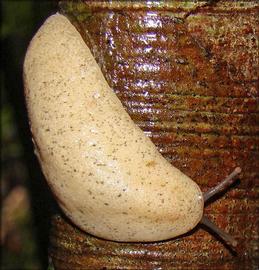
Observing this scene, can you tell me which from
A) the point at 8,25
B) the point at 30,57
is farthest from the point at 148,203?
the point at 8,25

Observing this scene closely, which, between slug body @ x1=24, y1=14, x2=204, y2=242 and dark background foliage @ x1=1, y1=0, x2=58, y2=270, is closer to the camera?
slug body @ x1=24, y1=14, x2=204, y2=242

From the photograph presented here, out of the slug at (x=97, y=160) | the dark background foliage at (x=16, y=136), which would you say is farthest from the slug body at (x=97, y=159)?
the dark background foliage at (x=16, y=136)

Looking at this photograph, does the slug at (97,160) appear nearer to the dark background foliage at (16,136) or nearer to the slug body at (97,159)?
the slug body at (97,159)

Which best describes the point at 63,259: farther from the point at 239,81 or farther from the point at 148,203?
the point at 239,81

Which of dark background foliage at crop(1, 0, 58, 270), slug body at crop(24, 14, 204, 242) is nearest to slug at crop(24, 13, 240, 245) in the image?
slug body at crop(24, 14, 204, 242)

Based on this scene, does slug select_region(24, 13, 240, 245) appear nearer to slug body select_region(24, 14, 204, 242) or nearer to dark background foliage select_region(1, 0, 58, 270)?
slug body select_region(24, 14, 204, 242)
